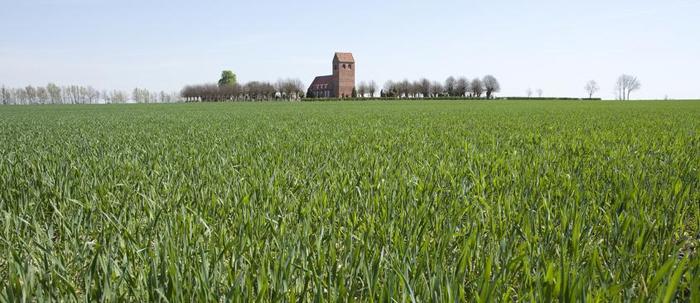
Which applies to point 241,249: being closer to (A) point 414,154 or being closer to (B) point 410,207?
(B) point 410,207

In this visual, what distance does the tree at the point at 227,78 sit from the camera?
151 meters

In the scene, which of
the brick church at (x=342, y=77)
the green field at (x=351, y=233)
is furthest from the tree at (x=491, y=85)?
the green field at (x=351, y=233)

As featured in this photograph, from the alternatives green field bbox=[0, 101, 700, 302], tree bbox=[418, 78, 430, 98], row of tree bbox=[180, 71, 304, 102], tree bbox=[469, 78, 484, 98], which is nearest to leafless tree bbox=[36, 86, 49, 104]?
row of tree bbox=[180, 71, 304, 102]

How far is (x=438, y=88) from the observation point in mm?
141750

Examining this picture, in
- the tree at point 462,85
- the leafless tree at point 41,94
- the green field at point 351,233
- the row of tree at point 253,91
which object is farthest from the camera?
the leafless tree at point 41,94

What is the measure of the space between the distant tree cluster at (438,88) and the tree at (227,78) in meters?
45.3

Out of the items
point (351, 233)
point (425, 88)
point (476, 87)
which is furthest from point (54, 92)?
point (351, 233)

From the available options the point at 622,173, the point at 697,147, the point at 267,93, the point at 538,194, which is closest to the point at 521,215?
the point at 538,194

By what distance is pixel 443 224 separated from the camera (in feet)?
7.46

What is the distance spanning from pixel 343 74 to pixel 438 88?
109 ft

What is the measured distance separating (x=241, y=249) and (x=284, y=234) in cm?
27

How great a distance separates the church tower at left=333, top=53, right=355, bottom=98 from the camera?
487ft

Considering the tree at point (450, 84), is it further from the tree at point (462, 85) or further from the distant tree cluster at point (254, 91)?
the distant tree cluster at point (254, 91)

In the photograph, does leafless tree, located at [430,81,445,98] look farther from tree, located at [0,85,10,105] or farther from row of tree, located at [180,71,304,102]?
tree, located at [0,85,10,105]
